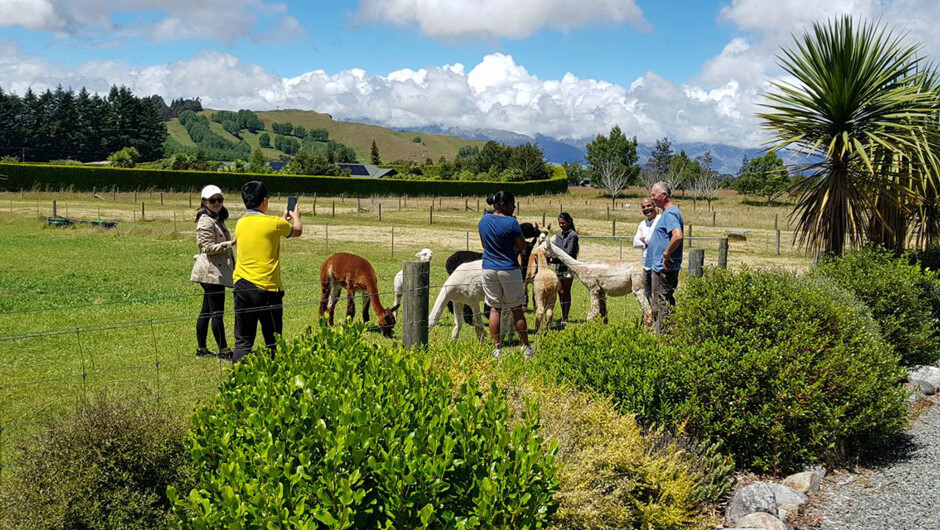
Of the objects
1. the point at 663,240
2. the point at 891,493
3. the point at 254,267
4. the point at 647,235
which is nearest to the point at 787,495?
the point at 891,493

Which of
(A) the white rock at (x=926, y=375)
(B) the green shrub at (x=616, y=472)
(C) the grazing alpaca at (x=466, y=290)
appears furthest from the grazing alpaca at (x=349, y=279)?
(A) the white rock at (x=926, y=375)

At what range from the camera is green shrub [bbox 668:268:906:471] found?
17.4ft

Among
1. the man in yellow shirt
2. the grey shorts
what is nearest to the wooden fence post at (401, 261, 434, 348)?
the man in yellow shirt

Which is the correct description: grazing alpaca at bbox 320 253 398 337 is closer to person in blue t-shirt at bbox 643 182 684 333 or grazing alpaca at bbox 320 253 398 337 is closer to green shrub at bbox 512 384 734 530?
person in blue t-shirt at bbox 643 182 684 333

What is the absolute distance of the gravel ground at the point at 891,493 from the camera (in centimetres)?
464

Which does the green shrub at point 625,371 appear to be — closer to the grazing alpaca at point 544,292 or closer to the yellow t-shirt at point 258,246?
the yellow t-shirt at point 258,246

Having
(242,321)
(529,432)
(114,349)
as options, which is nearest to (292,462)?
(529,432)

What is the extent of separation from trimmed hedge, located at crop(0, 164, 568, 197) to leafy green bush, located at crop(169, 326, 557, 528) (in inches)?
2260

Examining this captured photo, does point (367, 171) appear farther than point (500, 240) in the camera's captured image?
Yes

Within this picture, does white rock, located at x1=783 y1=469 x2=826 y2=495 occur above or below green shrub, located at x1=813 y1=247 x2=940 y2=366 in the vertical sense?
below

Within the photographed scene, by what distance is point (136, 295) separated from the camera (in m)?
13.0

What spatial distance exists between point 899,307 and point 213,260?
25.7 ft

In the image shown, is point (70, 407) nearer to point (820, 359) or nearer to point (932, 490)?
point (820, 359)

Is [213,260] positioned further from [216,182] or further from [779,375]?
[216,182]
